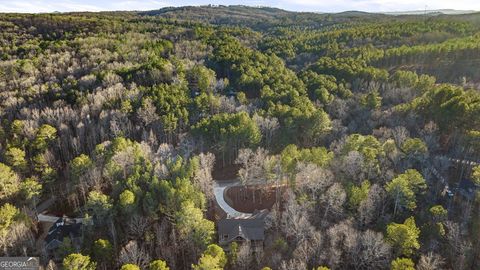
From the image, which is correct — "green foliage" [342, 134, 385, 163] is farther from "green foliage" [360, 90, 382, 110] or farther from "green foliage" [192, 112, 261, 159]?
"green foliage" [360, 90, 382, 110]

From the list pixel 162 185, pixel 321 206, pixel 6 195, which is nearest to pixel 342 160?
pixel 321 206

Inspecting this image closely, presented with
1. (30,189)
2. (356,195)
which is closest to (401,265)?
(356,195)

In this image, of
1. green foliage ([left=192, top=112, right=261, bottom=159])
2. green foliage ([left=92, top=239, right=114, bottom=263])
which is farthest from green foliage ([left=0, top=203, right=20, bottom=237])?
green foliage ([left=192, top=112, right=261, bottom=159])

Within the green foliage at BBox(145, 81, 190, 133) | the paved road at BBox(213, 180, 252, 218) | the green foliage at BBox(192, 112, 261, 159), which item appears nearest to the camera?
the paved road at BBox(213, 180, 252, 218)

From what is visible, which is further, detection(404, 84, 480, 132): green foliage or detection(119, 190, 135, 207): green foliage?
detection(404, 84, 480, 132): green foliage

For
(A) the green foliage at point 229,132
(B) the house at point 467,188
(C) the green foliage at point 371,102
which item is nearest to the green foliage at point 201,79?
(A) the green foliage at point 229,132

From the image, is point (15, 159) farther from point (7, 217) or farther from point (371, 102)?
point (371, 102)
